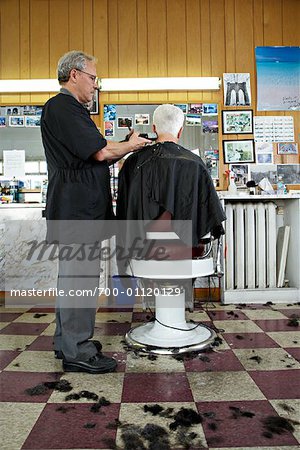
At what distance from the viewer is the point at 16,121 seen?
3.65 meters

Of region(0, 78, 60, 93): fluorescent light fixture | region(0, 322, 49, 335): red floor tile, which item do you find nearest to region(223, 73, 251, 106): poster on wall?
region(0, 78, 60, 93): fluorescent light fixture

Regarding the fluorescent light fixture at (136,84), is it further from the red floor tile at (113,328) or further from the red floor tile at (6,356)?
the red floor tile at (6,356)

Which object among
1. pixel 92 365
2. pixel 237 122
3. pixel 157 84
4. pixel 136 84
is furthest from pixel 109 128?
pixel 92 365

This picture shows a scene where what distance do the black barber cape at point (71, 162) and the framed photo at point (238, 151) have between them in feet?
6.51

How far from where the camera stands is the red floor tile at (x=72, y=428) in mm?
1251

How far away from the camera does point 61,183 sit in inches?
73.1

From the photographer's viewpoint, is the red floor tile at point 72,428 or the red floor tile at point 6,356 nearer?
the red floor tile at point 72,428

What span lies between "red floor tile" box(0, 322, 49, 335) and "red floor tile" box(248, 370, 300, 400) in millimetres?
1446

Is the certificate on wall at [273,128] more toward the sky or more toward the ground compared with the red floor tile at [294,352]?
more toward the sky

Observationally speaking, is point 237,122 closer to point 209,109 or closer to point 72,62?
point 209,109

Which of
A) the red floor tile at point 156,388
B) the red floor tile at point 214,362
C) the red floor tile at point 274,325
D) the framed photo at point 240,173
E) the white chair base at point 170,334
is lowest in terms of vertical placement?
the red floor tile at point 156,388

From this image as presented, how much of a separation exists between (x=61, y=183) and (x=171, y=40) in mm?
2418

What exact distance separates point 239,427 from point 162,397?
0.35 m

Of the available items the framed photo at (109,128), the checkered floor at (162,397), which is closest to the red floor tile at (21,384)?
the checkered floor at (162,397)
